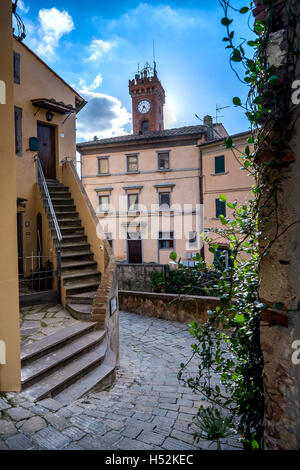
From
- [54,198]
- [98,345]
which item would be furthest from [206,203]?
[98,345]

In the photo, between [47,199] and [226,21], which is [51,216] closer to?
[47,199]

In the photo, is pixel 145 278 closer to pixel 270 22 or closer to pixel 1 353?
pixel 1 353

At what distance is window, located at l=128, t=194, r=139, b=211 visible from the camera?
69.3 ft

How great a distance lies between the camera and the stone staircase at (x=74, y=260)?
6.12m

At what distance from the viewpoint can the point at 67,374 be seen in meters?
3.92

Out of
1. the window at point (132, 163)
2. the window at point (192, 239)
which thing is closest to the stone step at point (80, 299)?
the window at point (192, 239)

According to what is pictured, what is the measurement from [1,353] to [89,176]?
1993cm

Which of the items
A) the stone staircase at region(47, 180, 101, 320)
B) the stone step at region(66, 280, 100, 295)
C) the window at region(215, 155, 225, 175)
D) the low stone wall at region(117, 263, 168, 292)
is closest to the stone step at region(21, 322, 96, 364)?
the stone staircase at region(47, 180, 101, 320)

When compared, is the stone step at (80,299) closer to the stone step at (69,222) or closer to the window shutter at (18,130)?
the stone step at (69,222)

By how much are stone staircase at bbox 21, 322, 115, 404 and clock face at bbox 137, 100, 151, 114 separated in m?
26.7

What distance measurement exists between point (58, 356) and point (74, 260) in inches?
138

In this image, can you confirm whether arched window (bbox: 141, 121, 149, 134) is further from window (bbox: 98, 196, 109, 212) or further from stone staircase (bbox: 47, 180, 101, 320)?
stone staircase (bbox: 47, 180, 101, 320)

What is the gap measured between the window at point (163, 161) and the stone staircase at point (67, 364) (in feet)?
55.7
